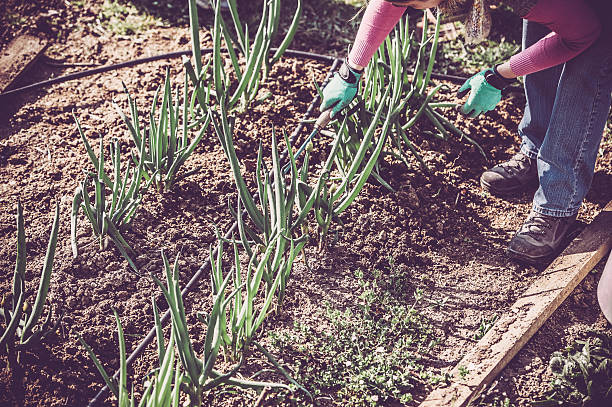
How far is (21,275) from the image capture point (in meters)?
1.58

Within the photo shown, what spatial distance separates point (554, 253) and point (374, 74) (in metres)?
0.89

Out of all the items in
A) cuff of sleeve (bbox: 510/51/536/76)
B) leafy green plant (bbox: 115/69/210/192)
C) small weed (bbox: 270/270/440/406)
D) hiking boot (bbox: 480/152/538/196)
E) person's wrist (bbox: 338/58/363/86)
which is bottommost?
small weed (bbox: 270/270/440/406)

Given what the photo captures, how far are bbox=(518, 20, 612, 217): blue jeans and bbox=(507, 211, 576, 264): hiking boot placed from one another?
0.10 feet

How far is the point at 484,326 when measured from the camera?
1.89 meters

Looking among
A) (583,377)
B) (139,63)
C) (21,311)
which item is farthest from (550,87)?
(21,311)

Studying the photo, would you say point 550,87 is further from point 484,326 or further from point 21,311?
point 21,311

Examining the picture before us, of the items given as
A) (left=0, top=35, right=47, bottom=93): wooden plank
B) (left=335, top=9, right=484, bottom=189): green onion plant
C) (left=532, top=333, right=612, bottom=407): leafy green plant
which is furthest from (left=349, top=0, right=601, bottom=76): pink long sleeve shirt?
(left=0, top=35, right=47, bottom=93): wooden plank

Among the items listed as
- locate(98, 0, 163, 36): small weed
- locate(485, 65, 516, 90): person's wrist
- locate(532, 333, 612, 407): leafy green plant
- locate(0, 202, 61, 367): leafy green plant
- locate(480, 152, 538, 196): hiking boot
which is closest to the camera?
locate(0, 202, 61, 367): leafy green plant

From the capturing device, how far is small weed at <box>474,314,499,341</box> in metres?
1.87

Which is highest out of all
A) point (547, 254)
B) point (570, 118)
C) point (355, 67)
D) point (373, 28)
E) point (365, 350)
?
point (373, 28)

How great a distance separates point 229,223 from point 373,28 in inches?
32.7

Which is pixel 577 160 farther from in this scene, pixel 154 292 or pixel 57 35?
pixel 57 35

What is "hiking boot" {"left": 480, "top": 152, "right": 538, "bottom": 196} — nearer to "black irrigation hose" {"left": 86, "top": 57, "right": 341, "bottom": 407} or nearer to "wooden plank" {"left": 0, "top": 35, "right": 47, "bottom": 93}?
"black irrigation hose" {"left": 86, "top": 57, "right": 341, "bottom": 407}

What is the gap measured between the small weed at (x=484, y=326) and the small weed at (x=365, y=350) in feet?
0.45
